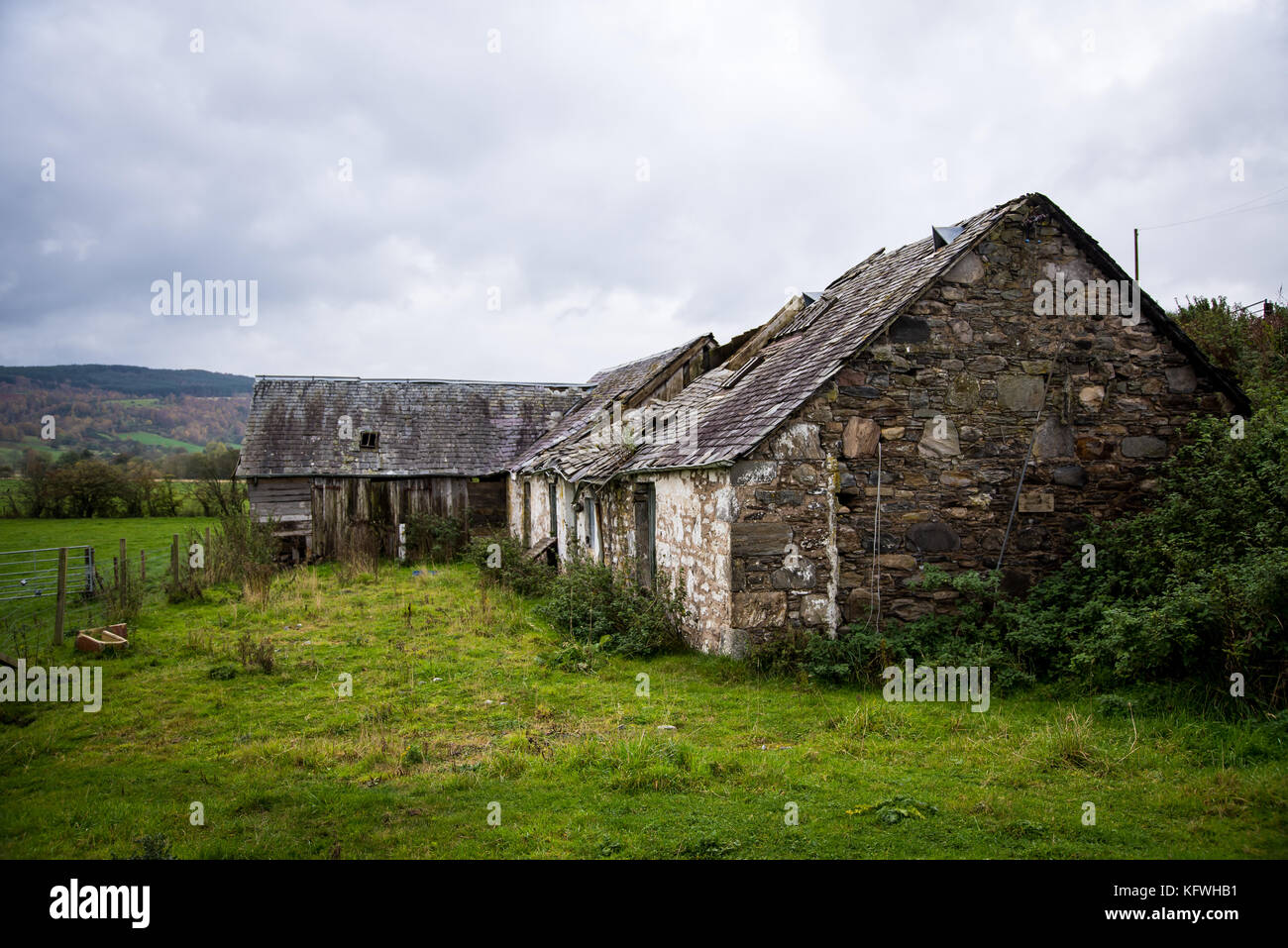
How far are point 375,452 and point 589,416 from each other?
748 centimetres

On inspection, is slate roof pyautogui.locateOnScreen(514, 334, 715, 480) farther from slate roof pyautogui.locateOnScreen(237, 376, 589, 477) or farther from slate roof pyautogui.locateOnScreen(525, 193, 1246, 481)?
slate roof pyautogui.locateOnScreen(525, 193, 1246, 481)

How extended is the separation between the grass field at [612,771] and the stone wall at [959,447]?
1594mm

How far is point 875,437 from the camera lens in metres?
9.49

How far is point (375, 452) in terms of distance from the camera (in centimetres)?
2455

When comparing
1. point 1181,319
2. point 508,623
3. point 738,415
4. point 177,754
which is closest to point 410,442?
point 508,623

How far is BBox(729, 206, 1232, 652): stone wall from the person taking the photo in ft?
30.4

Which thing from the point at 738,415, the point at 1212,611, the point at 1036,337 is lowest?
the point at 1212,611

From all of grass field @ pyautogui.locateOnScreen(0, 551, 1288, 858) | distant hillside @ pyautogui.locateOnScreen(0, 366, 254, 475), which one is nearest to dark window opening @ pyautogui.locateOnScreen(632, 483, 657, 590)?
grass field @ pyautogui.locateOnScreen(0, 551, 1288, 858)

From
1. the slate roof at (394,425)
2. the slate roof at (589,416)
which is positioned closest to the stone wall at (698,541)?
the slate roof at (589,416)

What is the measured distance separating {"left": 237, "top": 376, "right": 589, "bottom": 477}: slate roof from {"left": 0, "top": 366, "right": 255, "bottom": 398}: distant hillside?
2708 inches

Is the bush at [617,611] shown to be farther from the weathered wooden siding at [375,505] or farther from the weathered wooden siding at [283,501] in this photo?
the weathered wooden siding at [283,501]

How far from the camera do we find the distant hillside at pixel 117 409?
64.2m
